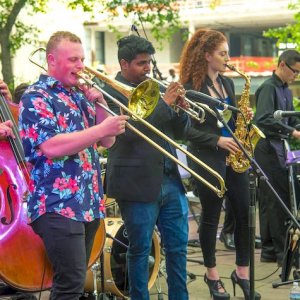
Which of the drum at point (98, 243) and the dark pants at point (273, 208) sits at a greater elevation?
the drum at point (98, 243)

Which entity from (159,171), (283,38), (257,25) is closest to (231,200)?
(159,171)

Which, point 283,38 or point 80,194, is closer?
point 80,194

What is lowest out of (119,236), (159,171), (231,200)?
(119,236)

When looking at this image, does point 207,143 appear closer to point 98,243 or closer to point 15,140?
point 98,243

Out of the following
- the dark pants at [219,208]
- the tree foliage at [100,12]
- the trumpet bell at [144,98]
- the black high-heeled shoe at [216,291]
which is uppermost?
the tree foliage at [100,12]

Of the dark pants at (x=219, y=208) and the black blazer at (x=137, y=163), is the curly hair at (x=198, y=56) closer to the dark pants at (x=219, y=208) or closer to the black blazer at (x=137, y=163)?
the dark pants at (x=219, y=208)

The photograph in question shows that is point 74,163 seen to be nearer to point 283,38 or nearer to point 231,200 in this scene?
point 231,200

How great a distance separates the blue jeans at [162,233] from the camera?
167 inches

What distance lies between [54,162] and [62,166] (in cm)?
5

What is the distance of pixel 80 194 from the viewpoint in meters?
3.46

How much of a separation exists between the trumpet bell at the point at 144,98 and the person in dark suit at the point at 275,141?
8.17 feet

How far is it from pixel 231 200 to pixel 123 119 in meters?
1.84

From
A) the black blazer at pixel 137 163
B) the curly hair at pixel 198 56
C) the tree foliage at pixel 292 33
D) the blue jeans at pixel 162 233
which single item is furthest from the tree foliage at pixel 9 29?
the blue jeans at pixel 162 233

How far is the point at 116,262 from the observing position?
17.4ft
